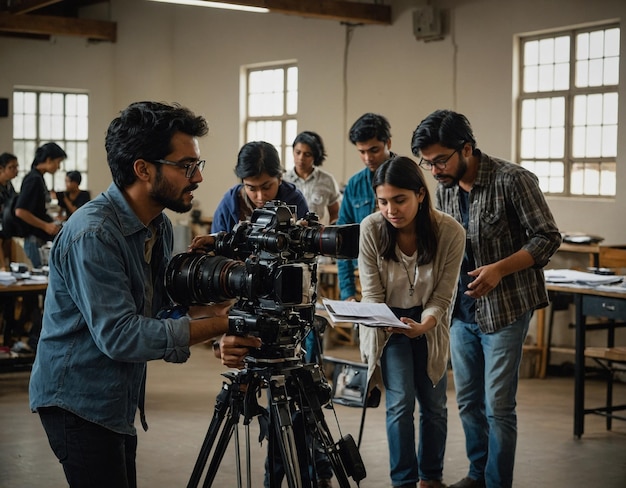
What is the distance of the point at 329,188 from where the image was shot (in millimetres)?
7035

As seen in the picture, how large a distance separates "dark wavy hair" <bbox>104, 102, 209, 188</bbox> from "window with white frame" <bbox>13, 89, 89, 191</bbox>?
967cm

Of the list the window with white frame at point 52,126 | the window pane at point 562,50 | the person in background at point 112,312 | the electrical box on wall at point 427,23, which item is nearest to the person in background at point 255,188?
the person in background at point 112,312

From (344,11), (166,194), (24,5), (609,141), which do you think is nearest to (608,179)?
(609,141)

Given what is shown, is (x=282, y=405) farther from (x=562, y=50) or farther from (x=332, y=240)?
(x=562, y=50)

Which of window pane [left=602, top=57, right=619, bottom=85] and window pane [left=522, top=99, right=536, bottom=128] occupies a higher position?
window pane [left=602, top=57, right=619, bottom=85]

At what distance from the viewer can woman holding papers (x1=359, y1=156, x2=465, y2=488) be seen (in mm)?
3643

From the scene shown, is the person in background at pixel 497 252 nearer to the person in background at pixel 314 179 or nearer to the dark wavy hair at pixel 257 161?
the dark wavy hair at pixel 257 161

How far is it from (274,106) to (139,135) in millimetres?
8465

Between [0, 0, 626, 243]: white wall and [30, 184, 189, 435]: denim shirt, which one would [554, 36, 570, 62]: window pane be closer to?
[0, 0, 626, 243]: white wall

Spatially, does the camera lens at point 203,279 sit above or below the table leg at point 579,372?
above

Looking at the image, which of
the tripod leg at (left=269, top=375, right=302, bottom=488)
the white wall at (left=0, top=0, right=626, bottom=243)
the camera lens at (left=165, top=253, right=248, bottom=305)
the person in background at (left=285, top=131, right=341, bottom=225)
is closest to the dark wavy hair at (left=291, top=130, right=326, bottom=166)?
the person in background at (left=285, top=131, right=341, bottom=225)

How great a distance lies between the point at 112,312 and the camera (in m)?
2.23

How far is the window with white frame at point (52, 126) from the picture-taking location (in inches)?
456

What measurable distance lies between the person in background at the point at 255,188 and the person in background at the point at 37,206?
3.73 meters
